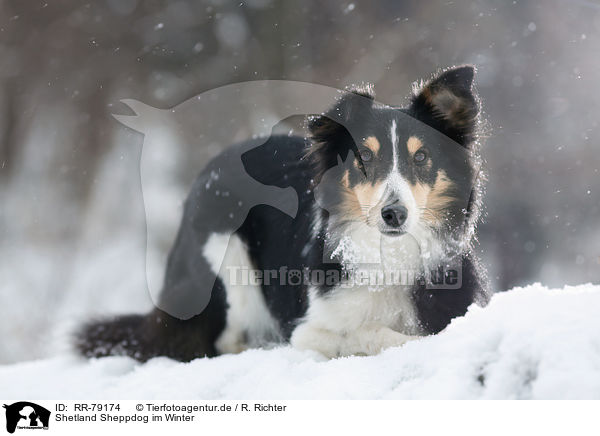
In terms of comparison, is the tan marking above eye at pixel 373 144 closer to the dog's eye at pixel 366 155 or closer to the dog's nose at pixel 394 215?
the dog's eye at pixel 366 155

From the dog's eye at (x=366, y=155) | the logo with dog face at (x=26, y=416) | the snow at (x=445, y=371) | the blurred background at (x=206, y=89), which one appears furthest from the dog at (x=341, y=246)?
the blurred background at (x=206, y=89)

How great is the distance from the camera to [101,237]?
7223 mm

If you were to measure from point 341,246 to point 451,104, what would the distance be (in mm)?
1008

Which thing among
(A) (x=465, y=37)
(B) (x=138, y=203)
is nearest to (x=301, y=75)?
(A) (x=465, y=37)

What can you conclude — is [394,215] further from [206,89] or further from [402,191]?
[206,89]

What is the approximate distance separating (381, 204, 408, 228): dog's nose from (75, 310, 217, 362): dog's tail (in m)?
1.40

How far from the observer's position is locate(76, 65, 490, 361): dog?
300 cm

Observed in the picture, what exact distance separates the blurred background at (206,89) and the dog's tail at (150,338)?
311 cm

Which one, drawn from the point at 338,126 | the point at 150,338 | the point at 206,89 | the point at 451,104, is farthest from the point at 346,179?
the point at 206,89

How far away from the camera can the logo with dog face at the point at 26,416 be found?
6.46 feet

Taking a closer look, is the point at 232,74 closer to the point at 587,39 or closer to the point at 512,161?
the point at 512,161

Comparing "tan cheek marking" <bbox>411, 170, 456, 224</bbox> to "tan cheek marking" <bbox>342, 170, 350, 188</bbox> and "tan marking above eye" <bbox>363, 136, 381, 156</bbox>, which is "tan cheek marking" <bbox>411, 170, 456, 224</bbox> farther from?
"tan cheek marking" <bbox>342, 170, 350, 188</bbox>

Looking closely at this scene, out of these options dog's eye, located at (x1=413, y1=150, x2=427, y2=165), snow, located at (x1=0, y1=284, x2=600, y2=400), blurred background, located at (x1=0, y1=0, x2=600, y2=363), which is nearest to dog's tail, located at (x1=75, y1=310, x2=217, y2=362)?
snow, located at (x1=0, y1=284, x2=600, y2=400)

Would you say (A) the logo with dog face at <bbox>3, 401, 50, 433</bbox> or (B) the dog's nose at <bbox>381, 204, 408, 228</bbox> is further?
(B) the dog's nose at <bbox>381, 204, 408, 228</bbox>
